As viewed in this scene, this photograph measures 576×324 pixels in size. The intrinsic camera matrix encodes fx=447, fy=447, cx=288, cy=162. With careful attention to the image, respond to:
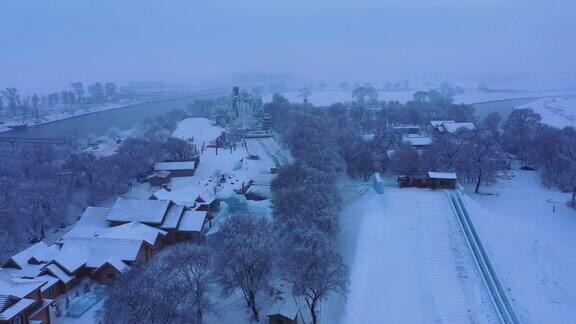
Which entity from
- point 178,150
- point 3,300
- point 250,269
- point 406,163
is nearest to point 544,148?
point 406,163

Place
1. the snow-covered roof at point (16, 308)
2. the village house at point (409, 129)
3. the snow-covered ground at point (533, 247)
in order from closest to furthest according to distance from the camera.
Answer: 1. the snow-covered roof at point (16, 308)
2. the snow-covered ground at point (533, 247)
3. the village house at point (409, 129)

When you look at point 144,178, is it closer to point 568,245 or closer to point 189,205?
Answer: point 189,205

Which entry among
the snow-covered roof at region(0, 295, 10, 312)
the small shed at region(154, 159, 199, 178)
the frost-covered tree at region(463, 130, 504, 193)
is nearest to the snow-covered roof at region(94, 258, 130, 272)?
the snow-covered roof at region(0, 295, 10, 312)

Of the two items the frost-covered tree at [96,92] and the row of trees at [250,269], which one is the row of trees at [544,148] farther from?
the frost-covered tree at [96,92]

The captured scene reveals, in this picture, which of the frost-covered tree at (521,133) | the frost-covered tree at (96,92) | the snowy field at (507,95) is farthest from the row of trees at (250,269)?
the frost-covered tree at (96,92)

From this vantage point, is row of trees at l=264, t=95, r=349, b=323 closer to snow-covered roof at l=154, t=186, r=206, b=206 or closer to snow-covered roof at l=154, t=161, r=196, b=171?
snow-covered roof at l=154, t=186, r=206, b=206

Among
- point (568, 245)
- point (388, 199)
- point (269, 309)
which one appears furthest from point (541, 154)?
point (269, 309)

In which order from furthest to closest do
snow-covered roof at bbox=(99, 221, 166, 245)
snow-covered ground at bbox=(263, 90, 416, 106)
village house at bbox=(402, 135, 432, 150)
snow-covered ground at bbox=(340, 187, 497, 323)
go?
snow-covered ground at bbox=(263, 90, 416, 106) → village house at bbox=(402, 135, 432, 150) → snow-covered roof at bbox=(99, 221, 166, 245) → snow-covered ground at bbox=(340, 187, 497, 323)
